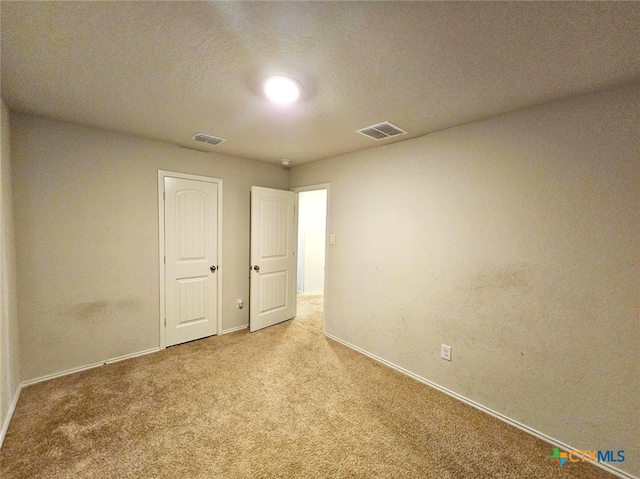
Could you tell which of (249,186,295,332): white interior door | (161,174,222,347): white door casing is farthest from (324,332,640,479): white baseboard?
(161,174,222,347): white door casing

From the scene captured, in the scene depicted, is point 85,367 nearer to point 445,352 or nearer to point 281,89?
point 281,89

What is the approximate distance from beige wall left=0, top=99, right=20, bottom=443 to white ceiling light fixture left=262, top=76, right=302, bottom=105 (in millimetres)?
1911

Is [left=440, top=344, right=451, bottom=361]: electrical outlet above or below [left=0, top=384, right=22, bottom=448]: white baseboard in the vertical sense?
above

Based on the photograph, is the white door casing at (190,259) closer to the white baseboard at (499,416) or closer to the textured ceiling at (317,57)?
the textured ceiling at (317,57)

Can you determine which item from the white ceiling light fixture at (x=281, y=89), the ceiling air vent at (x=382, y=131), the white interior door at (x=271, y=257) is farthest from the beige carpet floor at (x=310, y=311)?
the white ceiling light fixture at (x=281, y=89)

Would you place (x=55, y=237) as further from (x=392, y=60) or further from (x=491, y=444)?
(x=491, y=444)

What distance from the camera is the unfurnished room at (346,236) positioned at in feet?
4.23

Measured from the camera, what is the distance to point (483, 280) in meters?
2.11

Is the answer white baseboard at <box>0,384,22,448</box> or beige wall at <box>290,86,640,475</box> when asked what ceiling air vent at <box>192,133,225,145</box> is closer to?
beige wall at <box>290,86,640,475</box>

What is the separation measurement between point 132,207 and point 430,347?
3.27m

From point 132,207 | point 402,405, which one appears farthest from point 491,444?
point 132,207

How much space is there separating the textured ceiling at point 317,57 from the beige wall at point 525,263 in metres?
0.31

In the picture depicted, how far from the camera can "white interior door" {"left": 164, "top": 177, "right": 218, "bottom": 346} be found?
2.97 m

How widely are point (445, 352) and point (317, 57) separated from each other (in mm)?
2466
